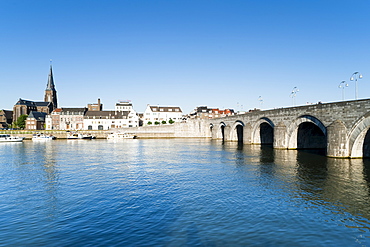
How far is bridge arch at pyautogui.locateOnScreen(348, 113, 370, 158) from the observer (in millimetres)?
33469

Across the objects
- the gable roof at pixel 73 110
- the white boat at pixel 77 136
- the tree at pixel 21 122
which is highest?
the gable roof at pixel 73 110

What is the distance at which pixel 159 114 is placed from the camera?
167750mm

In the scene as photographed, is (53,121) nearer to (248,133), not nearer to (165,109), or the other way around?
(165,109)

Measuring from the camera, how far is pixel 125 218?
15.9m

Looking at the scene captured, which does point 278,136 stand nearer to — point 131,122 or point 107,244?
point 107,244

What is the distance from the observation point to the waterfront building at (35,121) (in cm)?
15838

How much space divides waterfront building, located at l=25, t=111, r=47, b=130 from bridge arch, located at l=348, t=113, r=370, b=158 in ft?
547

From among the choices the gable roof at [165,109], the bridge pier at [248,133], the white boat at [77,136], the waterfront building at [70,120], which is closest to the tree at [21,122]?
the waterfront building at [70,120]

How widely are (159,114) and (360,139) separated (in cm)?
13867

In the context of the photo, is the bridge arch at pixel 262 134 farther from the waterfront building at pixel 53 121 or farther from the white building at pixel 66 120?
the waterfront building at pixel 53 121

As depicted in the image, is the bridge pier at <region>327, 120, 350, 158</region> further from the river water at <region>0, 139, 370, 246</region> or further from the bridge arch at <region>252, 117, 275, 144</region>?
the bridge arch at <region>252, 117, 275, 144</region>

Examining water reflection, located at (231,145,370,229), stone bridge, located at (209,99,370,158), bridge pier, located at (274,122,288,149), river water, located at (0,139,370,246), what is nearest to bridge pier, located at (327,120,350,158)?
stone bridge, located at (209,99,370,158)

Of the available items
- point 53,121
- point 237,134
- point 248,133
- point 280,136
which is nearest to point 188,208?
point 280,136

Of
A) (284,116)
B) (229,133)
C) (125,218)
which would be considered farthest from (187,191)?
(229,133)
